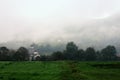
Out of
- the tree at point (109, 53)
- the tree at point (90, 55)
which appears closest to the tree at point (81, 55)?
the tree at point (90, 55)

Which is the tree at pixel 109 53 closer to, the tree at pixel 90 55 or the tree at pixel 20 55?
the tree at pixel 90 55

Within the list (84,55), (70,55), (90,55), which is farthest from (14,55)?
(90,55)

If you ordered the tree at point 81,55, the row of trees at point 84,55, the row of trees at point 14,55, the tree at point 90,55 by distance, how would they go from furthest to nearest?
the tree at point 90,55 < the tree at point 81,55 < the row of trees at point 84,55 < the row of trees at point 14,55

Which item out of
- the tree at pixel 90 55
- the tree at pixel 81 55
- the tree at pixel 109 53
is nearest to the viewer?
the tree at pixel 81 55

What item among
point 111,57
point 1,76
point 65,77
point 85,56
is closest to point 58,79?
point 65,77

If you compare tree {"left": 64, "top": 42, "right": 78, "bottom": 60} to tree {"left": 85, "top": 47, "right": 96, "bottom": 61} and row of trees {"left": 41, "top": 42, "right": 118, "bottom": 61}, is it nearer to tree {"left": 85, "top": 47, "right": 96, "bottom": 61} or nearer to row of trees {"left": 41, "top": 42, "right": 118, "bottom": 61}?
row of trees {"left": 41, "top": 42, "right": 118, "bottom": 61}

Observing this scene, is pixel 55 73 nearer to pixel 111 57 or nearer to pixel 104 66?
pixel 104 66

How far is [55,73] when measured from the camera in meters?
63.5

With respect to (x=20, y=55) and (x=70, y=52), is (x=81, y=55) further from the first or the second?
(x=20, y=55)

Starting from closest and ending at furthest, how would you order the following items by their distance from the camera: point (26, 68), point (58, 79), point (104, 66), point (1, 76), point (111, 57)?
point (58, 79), point (1, 76), point (26, 68), point (104, 66), point (111, 57)

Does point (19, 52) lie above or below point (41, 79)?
above

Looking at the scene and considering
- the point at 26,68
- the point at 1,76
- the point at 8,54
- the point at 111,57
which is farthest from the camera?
the point at 111,57

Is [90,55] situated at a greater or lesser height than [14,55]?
lesser

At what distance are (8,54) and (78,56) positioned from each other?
109ft
